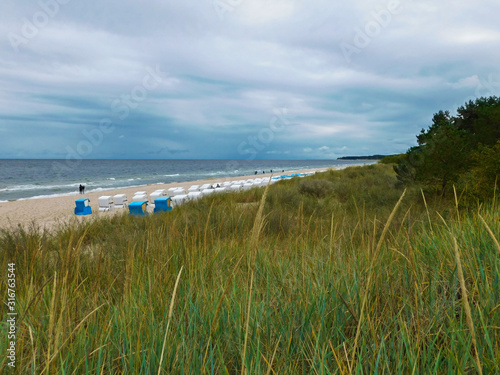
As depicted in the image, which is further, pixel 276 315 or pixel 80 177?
pixel 80 177

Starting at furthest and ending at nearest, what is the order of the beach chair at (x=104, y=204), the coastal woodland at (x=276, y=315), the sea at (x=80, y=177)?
1. the sea at (x=80, y=177)
2. the beach chair at (x=104, y=204)
3. the coastal woodland at (x=276, y=315)

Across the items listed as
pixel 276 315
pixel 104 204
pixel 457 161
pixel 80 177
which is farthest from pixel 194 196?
pixel 80 177

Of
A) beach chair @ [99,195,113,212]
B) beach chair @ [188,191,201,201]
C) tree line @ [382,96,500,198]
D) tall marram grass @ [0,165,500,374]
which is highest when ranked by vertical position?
tree line @ [382,96,500,198]

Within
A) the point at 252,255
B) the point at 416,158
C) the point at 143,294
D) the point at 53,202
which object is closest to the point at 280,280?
the point at 143,294

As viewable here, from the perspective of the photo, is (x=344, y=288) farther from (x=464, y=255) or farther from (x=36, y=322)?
(x=36, y=322)

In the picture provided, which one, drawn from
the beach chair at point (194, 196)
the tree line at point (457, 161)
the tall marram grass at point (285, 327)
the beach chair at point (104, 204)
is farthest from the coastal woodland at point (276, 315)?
the beach chair at point (104, 204)

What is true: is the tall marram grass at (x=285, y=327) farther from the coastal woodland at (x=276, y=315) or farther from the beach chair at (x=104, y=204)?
the beach chair at (x=104, y=204)

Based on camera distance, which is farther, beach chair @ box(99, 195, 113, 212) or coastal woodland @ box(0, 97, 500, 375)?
beach chair @ box(99, 195, 113, 212)

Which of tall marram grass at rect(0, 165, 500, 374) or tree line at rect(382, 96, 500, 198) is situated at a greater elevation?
tree line at rect(382, 96, 500, 198)

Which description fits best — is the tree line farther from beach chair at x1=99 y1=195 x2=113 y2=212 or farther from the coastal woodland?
beach chair at x1=99 y1=195 x2=113 y2=212

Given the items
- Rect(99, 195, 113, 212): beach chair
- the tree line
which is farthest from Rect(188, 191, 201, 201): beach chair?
the tree line

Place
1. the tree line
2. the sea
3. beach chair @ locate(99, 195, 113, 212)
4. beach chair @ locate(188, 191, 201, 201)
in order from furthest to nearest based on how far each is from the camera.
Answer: the sea < beach chair @ locate(99, 195, 113, 212) < beach chair @ locate(188, 191, 201, 201) < the tree line

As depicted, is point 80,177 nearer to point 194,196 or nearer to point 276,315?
point 194,196

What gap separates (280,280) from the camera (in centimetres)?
226
